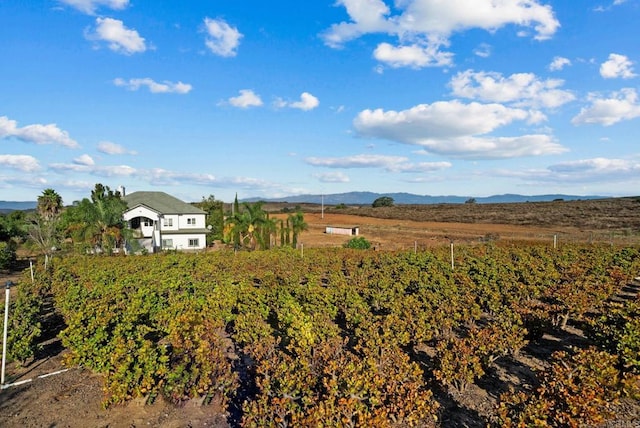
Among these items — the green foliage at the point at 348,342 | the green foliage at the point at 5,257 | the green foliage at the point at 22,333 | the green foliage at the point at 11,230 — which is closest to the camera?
the green foliage at the point at 348,342

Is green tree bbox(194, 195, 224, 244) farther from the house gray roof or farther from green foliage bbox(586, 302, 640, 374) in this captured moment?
green foliage bbox(586, 302, 640, 374)

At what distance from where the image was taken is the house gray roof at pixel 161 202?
43.6 metres

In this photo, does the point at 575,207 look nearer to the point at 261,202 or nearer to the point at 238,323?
the point at 261,202

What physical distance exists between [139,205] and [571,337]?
3862 cm

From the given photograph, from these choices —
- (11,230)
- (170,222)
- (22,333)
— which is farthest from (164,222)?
(22,333)

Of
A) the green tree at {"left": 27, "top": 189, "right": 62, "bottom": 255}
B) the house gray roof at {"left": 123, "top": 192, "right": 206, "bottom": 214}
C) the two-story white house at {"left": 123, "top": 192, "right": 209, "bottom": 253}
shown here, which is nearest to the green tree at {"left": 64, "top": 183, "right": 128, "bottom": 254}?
the green tree at {"left": 27, "top": 189, "right": 62, "bottom": 255}

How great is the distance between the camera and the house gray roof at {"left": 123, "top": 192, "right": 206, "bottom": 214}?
1716 inches

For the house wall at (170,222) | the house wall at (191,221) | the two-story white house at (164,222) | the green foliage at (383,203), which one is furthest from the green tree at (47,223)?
the green foliage at (383,203)

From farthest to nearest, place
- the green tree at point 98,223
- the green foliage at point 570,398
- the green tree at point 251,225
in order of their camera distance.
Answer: the green tree at point 251,225, the green tree at point 98,223, the green foliage at point 570,398

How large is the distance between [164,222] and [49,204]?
10706 mm

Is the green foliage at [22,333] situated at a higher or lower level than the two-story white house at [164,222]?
lower

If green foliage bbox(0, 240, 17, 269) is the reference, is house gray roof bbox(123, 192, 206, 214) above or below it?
above

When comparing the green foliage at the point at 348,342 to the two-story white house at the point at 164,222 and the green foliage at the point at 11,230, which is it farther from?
the green foliage at the point at 11,230

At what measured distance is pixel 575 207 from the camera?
98.9 m
